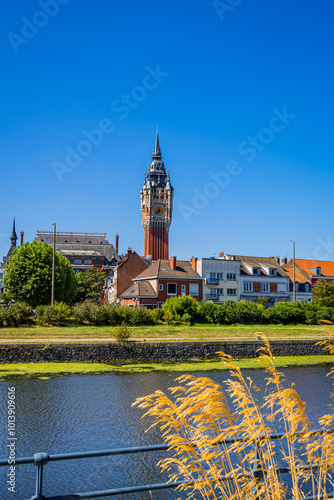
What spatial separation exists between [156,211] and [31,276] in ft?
284

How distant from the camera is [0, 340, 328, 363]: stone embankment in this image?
1152 inches

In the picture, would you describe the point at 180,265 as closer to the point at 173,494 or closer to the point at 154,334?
the point at 154,334

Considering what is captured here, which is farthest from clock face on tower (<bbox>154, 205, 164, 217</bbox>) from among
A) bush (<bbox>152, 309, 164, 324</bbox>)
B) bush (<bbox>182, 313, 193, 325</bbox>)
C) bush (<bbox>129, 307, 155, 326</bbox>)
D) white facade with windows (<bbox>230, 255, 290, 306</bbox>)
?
bush (<bbox>129, 307, 155, 326</bbox>)

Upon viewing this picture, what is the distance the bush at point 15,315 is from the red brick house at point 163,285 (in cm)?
1702

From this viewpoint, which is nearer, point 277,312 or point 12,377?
point 12,377

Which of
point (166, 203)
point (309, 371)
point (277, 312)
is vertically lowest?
point (309, 371)

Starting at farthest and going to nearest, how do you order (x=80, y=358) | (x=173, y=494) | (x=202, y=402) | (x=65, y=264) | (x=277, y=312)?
(x=65, y=264), (x=277, y=312), (x=80, y=358), (x=173, y=494), (x=202, y=402)

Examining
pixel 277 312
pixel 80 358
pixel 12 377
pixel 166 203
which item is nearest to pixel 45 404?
pixel 12 377

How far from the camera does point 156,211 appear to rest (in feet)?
432

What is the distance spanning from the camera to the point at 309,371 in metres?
28.6

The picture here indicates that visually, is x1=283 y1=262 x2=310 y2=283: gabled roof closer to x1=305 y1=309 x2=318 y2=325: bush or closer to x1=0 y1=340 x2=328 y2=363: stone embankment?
x1=305 y1=309 x2=318 y2=325: bush

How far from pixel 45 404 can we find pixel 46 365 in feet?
33.5

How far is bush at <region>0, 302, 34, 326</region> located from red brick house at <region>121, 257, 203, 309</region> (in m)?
17.0

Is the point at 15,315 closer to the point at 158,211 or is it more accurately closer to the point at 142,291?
the point at 142,291
